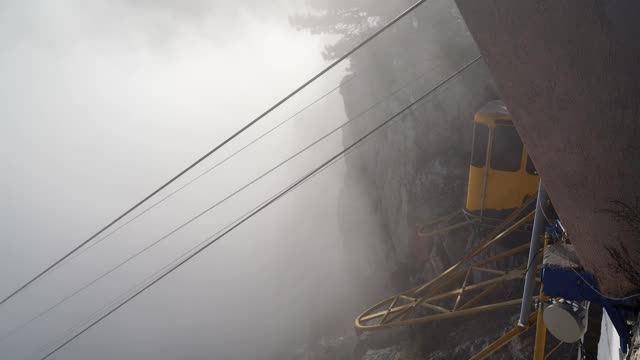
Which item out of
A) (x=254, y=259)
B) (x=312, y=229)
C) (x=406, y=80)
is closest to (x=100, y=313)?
(x=254, y=259)

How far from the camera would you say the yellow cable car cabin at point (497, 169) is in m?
9.87

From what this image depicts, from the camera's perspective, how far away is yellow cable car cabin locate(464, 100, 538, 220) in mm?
9867

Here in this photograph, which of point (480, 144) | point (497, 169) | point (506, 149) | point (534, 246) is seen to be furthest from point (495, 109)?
point (534, 246)

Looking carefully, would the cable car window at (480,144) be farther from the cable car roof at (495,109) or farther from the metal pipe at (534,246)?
the metal pipe at (534,246)

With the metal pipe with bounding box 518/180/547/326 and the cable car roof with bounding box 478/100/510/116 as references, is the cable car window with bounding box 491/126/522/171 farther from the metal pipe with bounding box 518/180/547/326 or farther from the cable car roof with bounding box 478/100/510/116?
the metal pipe with bounding box 518/180/547/326

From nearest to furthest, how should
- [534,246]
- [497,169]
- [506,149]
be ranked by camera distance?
[534,246], [506,149], [497,169]

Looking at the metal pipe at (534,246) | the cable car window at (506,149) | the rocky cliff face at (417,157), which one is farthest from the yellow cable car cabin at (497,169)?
the metal pipe at (534,246)

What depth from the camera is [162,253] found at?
152 meters

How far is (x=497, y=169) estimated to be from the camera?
10.2 meters

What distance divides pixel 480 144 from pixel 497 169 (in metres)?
0.76

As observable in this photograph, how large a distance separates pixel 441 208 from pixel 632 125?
14799mm

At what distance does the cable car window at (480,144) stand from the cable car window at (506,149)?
27 cm

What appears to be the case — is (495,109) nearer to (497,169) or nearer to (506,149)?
(506,149)

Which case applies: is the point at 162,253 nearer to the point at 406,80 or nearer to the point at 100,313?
the point at 100,313
